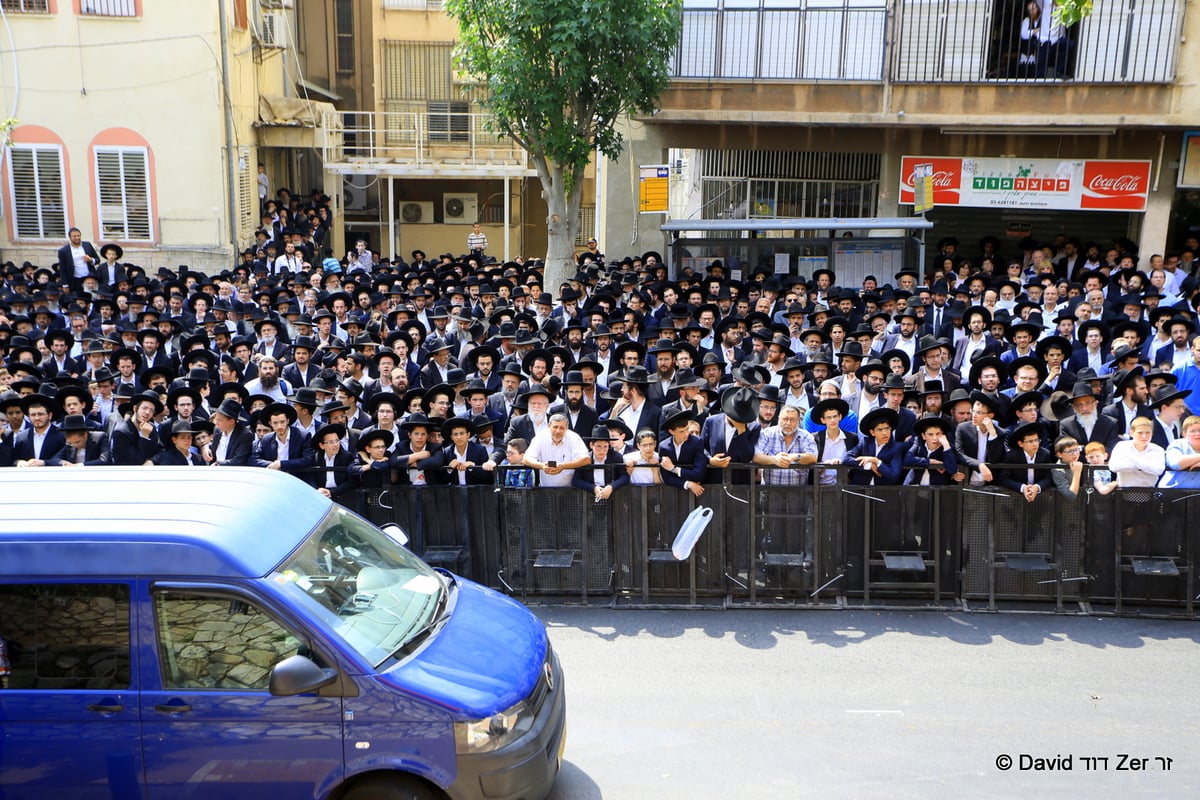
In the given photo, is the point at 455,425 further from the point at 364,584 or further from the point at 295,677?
the point at 295,677

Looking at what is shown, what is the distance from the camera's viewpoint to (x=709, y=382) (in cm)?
1140

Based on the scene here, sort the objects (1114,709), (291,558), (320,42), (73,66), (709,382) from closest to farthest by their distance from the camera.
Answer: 1. (291,558)
2. (1114,709)
3. (709,382)
4. (73,66)
5. (320,42)

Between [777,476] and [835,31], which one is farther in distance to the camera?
[835,31]

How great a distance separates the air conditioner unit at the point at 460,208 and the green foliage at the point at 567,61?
52.3 ft

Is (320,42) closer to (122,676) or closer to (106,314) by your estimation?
(106,314)

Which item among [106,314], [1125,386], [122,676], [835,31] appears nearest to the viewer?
[122,676]

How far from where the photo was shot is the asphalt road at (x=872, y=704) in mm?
6367

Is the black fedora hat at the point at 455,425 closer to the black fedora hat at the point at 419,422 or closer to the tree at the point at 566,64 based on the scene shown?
the black fedora hat at the point at 419,422

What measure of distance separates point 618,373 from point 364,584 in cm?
635

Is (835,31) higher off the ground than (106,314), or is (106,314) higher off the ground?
(835,31)

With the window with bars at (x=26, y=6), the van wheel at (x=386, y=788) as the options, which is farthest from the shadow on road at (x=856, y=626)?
the window with bars at (x=26, y=6)

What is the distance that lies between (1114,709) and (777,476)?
317 cm

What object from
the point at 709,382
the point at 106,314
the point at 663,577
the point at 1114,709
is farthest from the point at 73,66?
the point at 1114,709

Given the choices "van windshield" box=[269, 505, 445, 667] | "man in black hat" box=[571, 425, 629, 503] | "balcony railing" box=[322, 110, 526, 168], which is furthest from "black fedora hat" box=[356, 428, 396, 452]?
"balcony railing" box=[322, 110, 526, 168]
